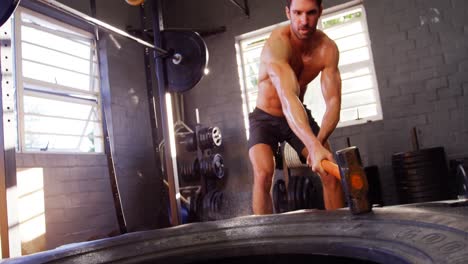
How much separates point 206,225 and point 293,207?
123 inches

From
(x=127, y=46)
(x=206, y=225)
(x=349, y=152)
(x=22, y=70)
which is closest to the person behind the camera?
(x=349, y=152)

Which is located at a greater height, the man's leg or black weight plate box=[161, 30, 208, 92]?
black weight plate box=[161, 30, 208, 92]

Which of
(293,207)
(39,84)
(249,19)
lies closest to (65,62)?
(39,84)

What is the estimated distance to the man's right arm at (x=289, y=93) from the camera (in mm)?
1403

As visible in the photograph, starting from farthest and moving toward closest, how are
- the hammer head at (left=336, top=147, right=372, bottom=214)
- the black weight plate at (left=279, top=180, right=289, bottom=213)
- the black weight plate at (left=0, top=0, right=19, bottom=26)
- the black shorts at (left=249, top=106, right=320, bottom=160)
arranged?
the black weight plate at (left=279, top=180, right=289, bottom=213)
the black shorts at (left=249, top=106, right=320, bottom=160)
the black weight plate at (left=0, top=0, right=19, bottom=26)
the hammer head at (left=336, top=147, right=372, bottom=214)

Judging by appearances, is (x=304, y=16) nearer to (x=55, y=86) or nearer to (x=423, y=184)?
(x=423, y=184)

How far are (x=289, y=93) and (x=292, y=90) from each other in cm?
3

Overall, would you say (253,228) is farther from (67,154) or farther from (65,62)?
(65,62)

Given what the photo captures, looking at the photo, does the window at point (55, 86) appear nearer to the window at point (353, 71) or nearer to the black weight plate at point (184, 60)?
the black weight plate at point (184, 60)

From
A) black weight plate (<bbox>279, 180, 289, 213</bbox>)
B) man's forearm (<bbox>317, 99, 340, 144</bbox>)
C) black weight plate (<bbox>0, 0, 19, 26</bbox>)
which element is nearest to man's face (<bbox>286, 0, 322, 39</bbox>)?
man's forearm (<bbox>317, 99, 340, 144</bbox>)

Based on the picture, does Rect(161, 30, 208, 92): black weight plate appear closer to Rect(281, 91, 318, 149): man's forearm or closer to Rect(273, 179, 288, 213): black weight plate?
Rect(281, 91, 318, 149): man's forearm

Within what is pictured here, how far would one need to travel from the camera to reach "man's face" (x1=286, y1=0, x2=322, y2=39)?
1878 mm

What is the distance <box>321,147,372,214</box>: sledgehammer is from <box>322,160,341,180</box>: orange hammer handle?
0.18 metres

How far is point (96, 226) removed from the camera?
14.0ft
